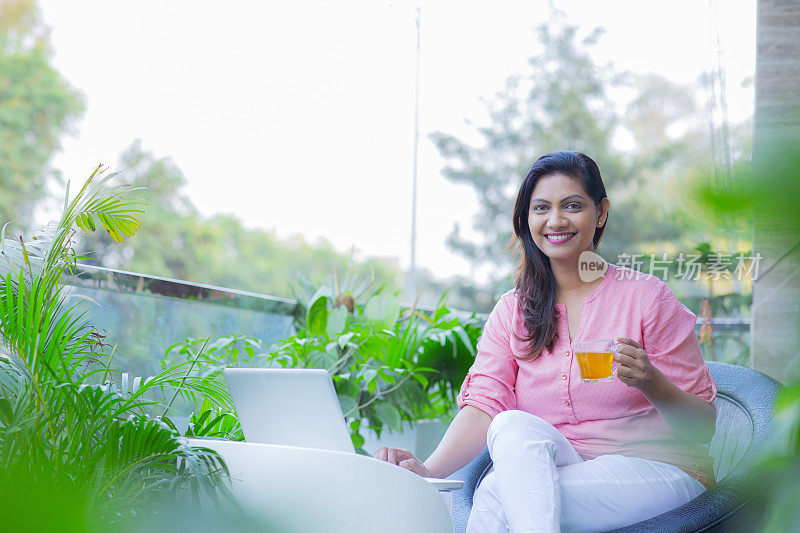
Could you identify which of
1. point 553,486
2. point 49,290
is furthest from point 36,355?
point 553,486

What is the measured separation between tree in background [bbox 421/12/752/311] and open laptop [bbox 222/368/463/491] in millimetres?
11739

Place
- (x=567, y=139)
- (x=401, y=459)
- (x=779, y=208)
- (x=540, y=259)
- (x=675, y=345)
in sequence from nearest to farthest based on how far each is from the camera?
(x=779, y=208), (x=401, y=459), (x=675, y=345), (x=540, y=259), (x=567, y=139)

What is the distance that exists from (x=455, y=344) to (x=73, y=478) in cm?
168

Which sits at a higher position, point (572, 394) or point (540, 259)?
point (540, 259)

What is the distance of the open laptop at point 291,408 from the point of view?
4.55 ft

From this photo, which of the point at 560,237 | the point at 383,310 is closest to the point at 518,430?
the point at 560,237

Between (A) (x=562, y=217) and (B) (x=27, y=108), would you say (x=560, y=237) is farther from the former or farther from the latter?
(B) (x=27, y=108)

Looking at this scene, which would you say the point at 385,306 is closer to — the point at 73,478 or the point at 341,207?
the point at 73,478

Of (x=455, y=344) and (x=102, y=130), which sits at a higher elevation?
(x=102, y=130)

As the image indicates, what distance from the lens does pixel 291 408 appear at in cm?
141

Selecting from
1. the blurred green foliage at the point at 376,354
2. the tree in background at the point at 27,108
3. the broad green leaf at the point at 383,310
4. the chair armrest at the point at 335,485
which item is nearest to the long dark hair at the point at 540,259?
the chair armrest at the point at 335,485

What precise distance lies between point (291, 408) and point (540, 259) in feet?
2.56

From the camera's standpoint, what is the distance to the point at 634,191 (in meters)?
12.8

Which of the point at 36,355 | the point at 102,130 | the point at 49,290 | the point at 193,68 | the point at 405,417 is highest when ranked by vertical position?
the point at 193,68
